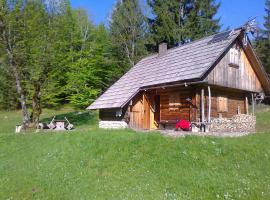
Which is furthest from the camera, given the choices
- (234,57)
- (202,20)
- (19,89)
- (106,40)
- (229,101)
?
(106,40)

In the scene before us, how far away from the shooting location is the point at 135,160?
12.5 m

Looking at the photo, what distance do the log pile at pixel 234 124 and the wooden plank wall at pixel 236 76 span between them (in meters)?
2.06

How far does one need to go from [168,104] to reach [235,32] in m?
6.01

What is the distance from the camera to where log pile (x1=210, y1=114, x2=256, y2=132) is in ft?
65.5

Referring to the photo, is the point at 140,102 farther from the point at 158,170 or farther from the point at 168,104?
the point at 158,170

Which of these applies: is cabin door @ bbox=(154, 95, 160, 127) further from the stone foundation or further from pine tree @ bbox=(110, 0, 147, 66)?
pine tree @ bbox=(110, 0, 147, 66)

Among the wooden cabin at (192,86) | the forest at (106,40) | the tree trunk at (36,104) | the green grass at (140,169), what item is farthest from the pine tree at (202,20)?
the green grass at (140,169)

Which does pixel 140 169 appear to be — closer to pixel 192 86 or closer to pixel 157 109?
pixel 192 86

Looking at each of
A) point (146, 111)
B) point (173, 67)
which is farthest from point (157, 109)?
point (173, 67)

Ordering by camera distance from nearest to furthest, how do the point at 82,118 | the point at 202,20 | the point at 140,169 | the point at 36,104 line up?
the point at 140,169 → the point at 36,104 → the point at 82,118 → the point at 202,20

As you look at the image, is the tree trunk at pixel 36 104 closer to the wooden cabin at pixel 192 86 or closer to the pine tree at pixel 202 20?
the wooden cabin at pixel 192 86

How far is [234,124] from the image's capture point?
2075 cm

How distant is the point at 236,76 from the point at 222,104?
198 centimetres

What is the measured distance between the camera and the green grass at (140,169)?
32.1 feet
